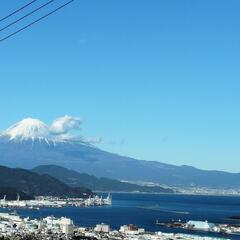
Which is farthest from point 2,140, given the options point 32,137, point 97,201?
point 97,201

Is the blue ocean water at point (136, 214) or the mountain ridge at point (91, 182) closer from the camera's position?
the blue ocean water at point (136, 214)

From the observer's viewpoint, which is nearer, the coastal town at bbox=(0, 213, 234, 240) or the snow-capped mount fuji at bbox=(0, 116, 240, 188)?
the coastal town at bbox=(0, 213, 234, 240)

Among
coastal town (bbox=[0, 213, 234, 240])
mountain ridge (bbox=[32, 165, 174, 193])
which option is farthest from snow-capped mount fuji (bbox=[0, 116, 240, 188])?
coastal town (bbox=[0, 213, 234, 240])

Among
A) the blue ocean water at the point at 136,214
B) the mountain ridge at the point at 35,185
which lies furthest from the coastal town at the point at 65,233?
the mountain ridge at the point at 35,185

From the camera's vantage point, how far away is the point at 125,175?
508 ft

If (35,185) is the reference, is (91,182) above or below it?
above

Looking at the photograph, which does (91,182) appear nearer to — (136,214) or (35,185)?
(35,185)

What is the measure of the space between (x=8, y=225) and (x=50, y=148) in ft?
502

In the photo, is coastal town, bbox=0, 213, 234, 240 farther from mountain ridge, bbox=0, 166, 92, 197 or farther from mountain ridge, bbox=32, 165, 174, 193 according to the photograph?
mountain ridge, bbox=32, 165, 174, 193

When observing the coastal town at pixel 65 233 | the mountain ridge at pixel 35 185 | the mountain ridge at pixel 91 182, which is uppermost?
the mountain ridge at pixel 91 182

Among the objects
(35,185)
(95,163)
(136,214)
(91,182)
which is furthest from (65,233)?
(95,163)

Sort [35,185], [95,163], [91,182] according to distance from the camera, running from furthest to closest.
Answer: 1. [95,163]
2. [91,182]
3. [35,185]

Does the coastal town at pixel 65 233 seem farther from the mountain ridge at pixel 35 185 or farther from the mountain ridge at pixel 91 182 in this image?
the mountain ridge at pixel 91 182

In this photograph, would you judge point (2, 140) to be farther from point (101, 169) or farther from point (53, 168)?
point (53, 168)
